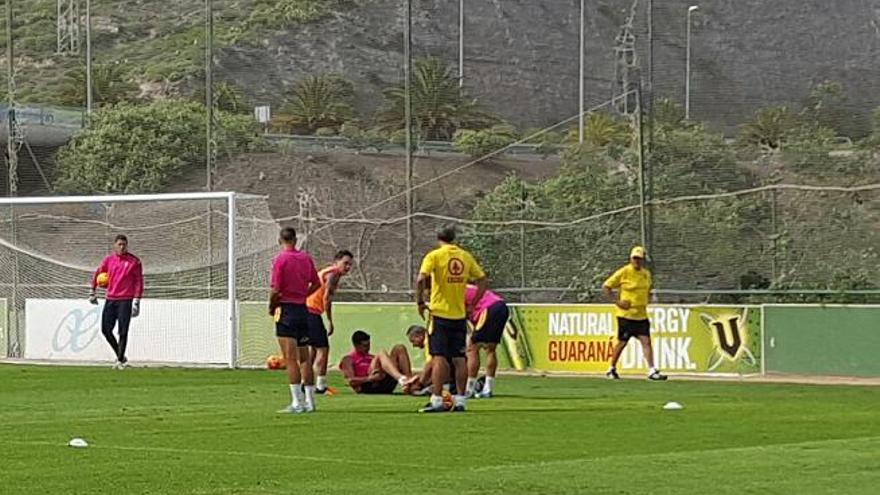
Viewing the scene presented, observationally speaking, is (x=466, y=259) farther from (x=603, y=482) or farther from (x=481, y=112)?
(x=481, y=112)

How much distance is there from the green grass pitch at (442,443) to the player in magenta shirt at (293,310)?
1.53 feet

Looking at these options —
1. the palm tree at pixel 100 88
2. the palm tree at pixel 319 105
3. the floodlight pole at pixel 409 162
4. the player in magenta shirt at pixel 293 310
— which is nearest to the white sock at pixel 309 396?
the player in magenta shirt at pixel 293 310

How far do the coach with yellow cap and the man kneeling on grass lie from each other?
16.5 ft

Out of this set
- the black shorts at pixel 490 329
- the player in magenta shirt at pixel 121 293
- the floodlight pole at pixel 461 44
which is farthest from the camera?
the floodlight pole at pixel 461 44

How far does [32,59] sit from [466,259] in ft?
118

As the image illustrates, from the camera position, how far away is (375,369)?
800 inches

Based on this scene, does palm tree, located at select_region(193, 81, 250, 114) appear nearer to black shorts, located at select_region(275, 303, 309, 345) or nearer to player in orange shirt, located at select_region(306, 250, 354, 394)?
player in orange shirt, located at select_region(306, 250, 354, 394)

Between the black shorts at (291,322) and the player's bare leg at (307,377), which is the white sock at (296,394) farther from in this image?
the black shorts at (291,322)

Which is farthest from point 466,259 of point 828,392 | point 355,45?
point 355,45

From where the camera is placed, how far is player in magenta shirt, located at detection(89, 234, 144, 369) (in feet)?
86.5

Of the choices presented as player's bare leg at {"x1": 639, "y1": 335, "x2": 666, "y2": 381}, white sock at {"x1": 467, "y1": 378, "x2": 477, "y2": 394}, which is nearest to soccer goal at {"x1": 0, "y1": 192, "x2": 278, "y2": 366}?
player's bare leg at {"x1": 639, "y1": 335, "x2": 666, "y2": 381}

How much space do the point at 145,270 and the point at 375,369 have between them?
37.2 feet

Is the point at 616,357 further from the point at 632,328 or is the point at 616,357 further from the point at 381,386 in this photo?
the point at 381,386

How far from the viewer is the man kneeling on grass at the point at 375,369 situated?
20.2m
